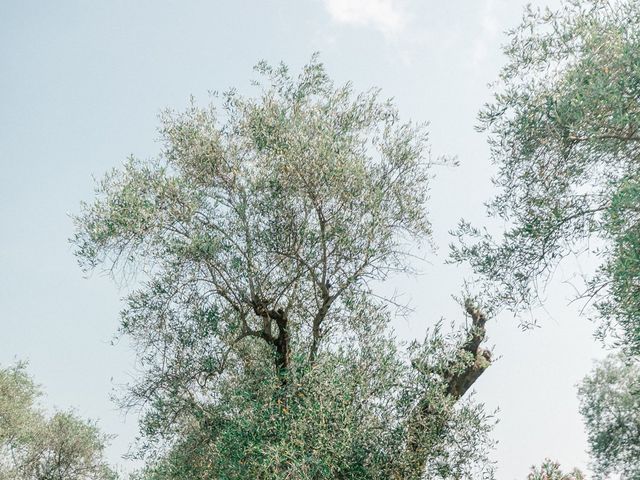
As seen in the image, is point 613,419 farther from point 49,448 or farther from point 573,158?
point 49,448

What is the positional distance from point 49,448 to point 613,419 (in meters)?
24.1

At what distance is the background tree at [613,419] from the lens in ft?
74.1

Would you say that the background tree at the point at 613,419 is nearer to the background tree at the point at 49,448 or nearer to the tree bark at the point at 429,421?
the tree bark at the point at 429,421

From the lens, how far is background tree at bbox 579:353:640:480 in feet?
74.1

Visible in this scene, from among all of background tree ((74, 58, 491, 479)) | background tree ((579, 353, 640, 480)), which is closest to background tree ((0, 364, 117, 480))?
background tree ((74, 58, 491, 479))

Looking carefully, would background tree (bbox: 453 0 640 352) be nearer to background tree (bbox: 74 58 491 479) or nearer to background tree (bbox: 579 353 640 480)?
background tree (bbox: 74 58 491 479)

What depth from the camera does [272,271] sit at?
13.8 m

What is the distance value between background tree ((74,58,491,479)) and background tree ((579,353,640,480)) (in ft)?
43.0

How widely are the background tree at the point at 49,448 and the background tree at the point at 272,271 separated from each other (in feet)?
54.7

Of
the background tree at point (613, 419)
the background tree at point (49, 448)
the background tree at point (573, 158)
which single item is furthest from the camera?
the background tree at point (49, 448)

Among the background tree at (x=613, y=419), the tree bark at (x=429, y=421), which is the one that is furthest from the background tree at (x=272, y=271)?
the background tree at (x=613, y=419)

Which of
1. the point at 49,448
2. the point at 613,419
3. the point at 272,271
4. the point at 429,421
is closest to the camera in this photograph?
the point at 429,421

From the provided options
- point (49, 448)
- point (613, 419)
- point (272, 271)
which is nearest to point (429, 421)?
point (272, 271)

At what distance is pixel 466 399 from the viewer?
38.5 ft
